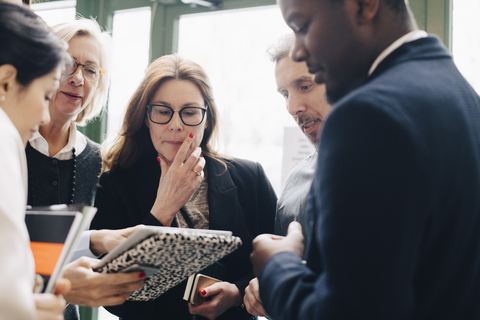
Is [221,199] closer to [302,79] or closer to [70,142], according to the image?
[302,79]

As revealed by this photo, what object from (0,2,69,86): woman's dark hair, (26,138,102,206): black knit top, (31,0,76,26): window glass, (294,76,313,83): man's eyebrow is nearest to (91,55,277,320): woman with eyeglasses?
(26,138,102,206): black knit top

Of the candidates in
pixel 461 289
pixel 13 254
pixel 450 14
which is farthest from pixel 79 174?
pixel 450 14

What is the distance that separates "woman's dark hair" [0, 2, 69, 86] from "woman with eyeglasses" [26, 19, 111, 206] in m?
0.99

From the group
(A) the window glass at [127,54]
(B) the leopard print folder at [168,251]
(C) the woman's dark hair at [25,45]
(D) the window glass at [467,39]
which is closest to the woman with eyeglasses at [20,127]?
(C) the woman's dark hair at [25,45]

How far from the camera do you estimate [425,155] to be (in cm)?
60

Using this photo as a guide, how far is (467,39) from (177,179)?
5.44ft

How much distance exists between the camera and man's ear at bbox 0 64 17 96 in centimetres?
78

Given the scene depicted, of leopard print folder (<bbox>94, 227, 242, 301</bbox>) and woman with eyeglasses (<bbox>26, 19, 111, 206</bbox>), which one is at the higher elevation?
woman with eyeglasses (<bbox>26, 19, 111, 206</bbox>)

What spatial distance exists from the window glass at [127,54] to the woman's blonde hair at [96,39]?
85 cm

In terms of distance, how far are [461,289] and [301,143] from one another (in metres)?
1.79

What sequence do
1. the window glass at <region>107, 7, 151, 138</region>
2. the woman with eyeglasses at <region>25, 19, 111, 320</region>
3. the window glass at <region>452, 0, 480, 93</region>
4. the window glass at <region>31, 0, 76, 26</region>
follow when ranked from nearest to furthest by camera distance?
the woman with eyeglasses at <region>25, 19, 111, 320</region> → the window glass at <region>452, 0, 480, 93</region> → the window glass at <region>107, 7, 151, 138</region> → the window glass at <region>31, 0, 76, 26</region>

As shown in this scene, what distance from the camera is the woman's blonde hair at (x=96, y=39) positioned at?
1.89 metres

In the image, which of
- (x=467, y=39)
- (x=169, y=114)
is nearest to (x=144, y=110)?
(x=169, y=114)

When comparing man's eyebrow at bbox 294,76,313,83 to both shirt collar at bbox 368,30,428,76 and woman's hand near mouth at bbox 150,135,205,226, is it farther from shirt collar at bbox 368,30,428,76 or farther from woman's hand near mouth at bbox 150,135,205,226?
shirt collar at bbox 368,30,428,76
